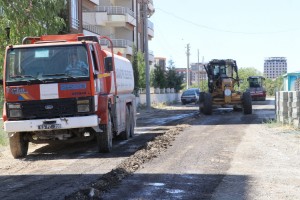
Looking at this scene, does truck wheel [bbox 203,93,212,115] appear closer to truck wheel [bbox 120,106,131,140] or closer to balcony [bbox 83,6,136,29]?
truck wheel [bbox 120,106,131,140]

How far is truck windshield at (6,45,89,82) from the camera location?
41.7ft

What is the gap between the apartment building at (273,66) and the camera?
106m

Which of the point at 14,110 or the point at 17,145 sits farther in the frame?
the point at 17,145

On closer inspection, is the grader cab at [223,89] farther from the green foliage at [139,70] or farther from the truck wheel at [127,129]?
the green foliage at [139,70]

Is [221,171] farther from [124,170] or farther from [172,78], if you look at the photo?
[172,78]

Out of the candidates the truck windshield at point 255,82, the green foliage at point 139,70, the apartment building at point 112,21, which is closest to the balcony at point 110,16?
the apartment building at point 112,21

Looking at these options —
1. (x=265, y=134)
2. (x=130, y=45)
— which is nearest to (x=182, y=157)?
(x=265, y=134)

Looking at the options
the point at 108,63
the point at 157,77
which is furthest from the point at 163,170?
the point at 157,77

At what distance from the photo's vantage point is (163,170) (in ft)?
34.5

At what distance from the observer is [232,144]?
48.8ft

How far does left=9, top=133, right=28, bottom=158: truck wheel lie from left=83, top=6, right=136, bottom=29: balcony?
106ft

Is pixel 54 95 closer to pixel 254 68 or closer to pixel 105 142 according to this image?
pixel 105 142

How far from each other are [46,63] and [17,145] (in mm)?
2163

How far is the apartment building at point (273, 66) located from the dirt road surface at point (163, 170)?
9246 centimetres
